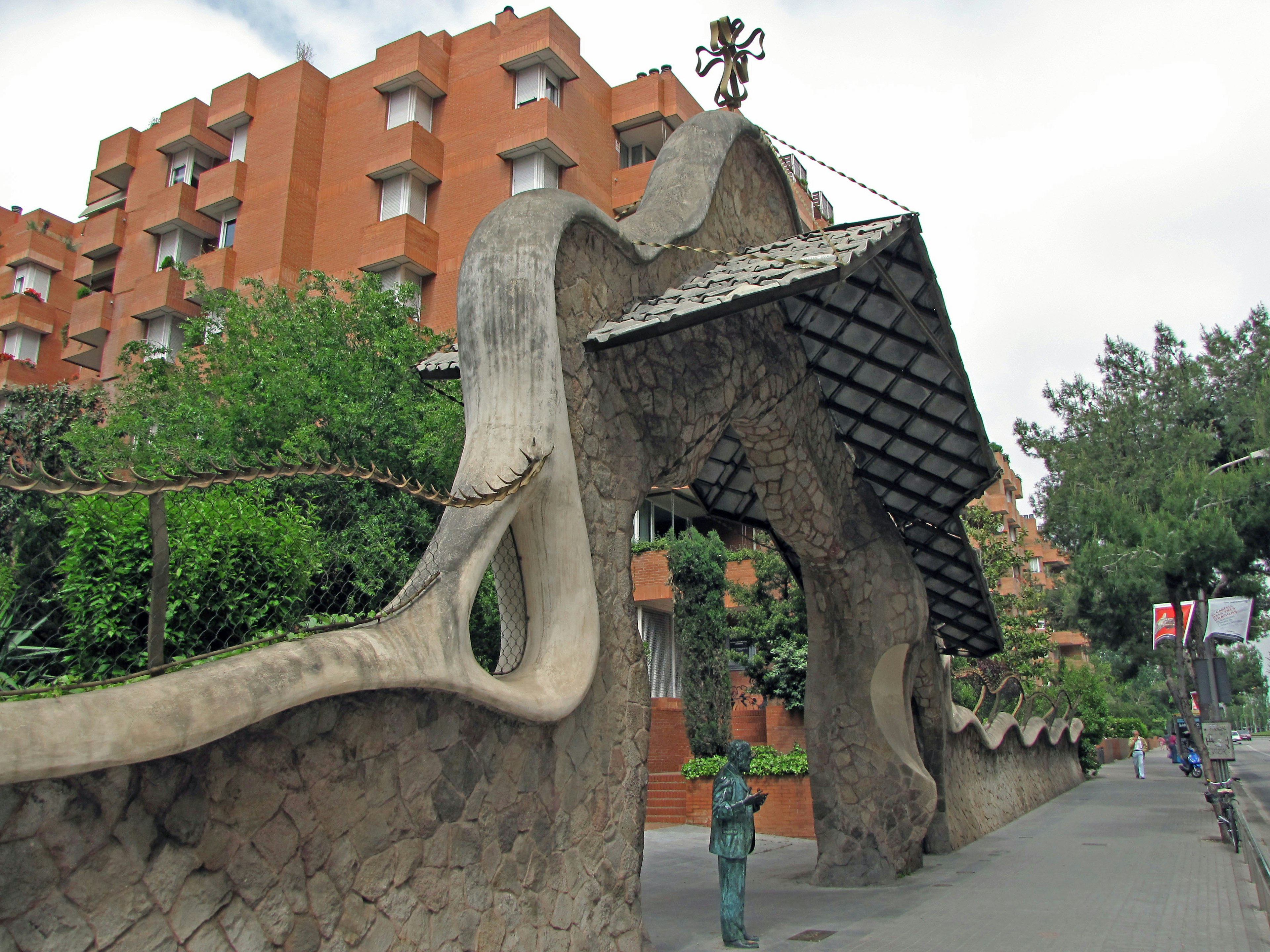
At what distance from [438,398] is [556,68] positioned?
13.6 metres

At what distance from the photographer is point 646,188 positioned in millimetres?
8781

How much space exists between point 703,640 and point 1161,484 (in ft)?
34.5

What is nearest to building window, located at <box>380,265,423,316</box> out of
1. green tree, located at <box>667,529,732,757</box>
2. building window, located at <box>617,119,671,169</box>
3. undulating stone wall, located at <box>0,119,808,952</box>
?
building window, located at <box>617,119,671,169</box>

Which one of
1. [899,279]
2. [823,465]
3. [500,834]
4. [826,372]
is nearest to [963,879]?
[823,465]

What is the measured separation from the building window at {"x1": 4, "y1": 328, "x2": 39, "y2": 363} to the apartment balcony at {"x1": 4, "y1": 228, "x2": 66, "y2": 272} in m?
2.86

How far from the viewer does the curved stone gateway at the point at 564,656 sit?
368 cm

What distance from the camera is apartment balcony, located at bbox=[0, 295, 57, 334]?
Result: 3281 cm

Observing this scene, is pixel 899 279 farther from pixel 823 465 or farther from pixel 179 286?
pixel 179 286

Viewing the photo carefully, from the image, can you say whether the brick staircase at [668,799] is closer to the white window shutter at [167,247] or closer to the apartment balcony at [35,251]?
the white window shutter at [167,247]

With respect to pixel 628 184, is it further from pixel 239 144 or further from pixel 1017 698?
pixel 1017 698

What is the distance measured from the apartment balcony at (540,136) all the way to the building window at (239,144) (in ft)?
25.8

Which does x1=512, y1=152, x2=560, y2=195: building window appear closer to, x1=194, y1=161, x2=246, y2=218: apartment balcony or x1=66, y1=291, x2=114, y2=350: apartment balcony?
x1=194, y1=161, x2=246, y2=218: apartment balcony

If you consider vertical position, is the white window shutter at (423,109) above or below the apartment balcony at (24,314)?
above

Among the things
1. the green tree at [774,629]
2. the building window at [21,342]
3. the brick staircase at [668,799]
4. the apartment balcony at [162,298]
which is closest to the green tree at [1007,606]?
the green tree at [774,629]
